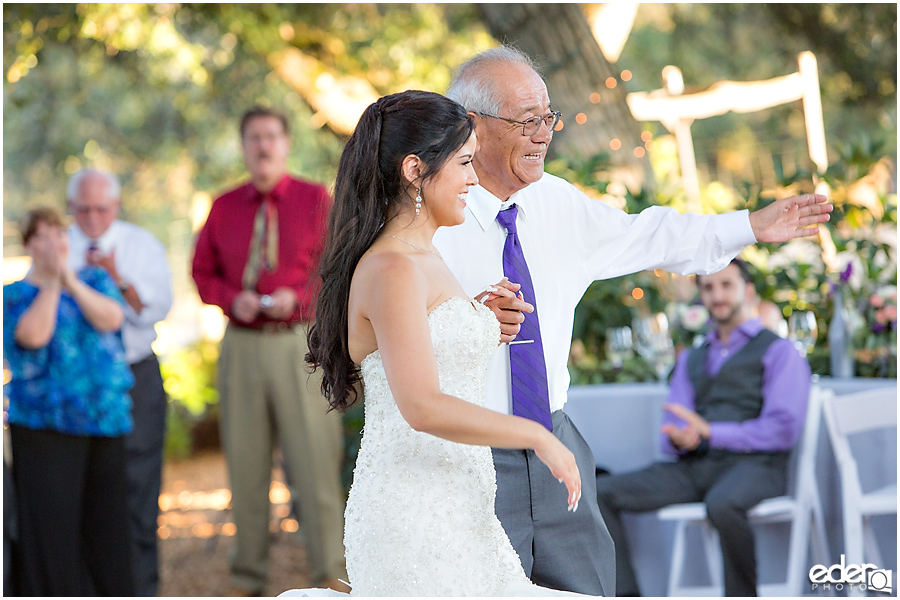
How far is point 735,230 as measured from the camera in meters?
2.41

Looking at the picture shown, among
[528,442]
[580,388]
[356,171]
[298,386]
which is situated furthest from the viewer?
[298,386]

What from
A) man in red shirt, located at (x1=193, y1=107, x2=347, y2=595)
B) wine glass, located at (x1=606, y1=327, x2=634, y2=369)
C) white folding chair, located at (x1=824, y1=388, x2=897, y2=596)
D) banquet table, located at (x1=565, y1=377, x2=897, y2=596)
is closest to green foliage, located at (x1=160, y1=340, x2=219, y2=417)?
man in red shirt, located at (x1=193, y1=107, x2=347, y2=595)

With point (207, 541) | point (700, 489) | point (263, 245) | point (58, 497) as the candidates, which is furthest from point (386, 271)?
point (207, 541)

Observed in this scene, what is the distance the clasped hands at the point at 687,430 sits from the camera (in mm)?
3746

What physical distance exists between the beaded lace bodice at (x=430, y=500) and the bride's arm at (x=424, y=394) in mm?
110

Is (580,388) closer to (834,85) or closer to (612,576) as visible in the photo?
(612,576)

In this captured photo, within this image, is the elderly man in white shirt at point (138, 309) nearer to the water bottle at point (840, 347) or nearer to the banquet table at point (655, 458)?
the banquet table at point (655, 458)

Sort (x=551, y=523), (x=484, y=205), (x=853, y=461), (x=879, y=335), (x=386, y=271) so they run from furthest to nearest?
(x=879, y=335), (x=853, y=461), (x=484, y=205), (x=551, y=523), (x=386, y=271)

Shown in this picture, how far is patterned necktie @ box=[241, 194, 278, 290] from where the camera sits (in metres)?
4.57

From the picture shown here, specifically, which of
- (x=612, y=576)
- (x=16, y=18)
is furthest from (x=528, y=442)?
(x=16, y=18)

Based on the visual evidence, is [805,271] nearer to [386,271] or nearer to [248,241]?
[248,241]

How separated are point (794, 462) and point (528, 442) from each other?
2.63 metres

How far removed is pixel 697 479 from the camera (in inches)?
150

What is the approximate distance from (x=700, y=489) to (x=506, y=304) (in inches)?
85.7
